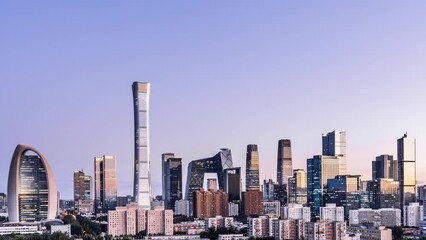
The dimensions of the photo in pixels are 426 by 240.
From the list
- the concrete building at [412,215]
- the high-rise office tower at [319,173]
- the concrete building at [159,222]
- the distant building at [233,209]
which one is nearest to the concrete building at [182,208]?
the distant building at [233,209]

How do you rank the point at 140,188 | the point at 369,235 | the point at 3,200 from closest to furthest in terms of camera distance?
the point at 369,235
the point at 140,188
the point at 3,200

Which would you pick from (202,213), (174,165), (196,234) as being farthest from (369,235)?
(174,165)

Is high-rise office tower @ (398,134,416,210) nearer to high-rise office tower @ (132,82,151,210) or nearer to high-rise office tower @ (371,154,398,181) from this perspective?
high-rise office tower @ (371,154,398,181)

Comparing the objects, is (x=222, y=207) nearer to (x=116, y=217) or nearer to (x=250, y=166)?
(x=116, y=217)

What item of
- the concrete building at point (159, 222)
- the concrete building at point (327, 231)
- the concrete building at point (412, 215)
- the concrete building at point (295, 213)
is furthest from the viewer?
the concrete building at point (412, 215)

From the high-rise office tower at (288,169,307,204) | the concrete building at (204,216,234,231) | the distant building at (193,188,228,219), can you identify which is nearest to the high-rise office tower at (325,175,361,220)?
the high-rise office tower at (288,169,307,204)

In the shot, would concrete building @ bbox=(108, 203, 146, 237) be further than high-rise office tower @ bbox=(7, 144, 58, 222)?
No

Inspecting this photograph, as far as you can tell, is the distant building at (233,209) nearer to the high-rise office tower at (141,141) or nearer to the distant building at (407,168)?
the high-rise office tower at (141,141)
